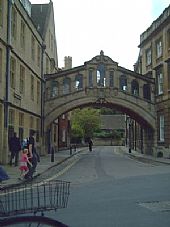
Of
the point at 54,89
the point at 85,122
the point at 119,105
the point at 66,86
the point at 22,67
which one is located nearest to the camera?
the point at 22,67

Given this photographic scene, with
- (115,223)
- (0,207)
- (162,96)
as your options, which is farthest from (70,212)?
(162,96)

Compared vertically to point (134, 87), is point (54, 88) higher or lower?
lower

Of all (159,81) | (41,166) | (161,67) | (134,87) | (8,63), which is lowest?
(41,166)

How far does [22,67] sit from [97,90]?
11800 mm

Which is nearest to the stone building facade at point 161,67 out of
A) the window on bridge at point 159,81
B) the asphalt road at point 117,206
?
the window on bridge at point 159,81

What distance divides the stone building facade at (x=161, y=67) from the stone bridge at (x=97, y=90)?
100cm

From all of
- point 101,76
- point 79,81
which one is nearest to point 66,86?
point 79,81

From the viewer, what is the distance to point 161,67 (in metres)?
37.8

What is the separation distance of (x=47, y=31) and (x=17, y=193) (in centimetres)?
3733

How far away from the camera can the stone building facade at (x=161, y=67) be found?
118 ft

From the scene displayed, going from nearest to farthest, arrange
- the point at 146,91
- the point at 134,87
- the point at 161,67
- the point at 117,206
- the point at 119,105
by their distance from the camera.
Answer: the point at 117,206
the point at 161,67
the point at 119,105
the point at 146,91
the point at 134,87

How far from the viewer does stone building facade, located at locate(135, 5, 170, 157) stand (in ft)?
118

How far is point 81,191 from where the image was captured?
13320 millimetres

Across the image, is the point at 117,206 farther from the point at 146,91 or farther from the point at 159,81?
the point at 146,91
